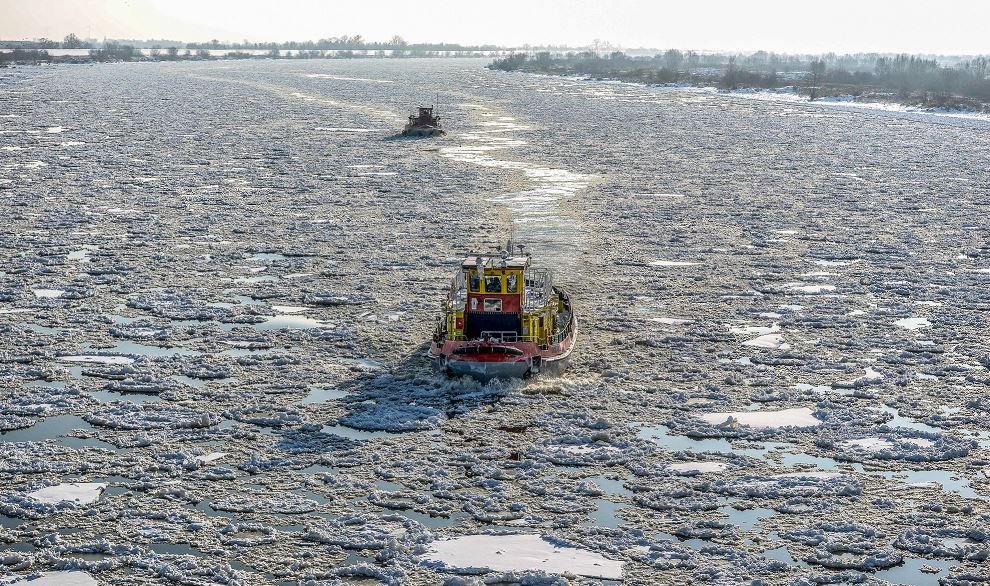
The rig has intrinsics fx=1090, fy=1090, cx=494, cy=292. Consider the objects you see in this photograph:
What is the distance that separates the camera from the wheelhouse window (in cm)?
1924

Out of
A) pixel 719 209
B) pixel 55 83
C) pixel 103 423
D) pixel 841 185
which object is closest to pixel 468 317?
pixel 103 423

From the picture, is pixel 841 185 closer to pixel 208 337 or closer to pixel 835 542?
pixel 208 337

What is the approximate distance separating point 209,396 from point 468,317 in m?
4.67

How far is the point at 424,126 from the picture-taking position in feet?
207

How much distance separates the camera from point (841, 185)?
4344 cm

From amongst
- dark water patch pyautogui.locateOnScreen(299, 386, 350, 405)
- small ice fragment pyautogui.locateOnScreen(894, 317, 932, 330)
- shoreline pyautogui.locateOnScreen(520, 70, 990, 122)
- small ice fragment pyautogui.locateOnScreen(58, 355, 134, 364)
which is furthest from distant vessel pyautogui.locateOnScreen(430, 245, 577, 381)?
shoreline pyautogui.locateOnScreen(520, 70, 990, 122)

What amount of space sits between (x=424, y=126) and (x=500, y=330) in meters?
45.3

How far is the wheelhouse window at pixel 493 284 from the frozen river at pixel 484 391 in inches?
69.5

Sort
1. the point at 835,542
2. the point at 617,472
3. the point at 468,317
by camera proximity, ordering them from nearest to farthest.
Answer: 1. the point at 835,542
2. the point at 617,472
3. the point at 468,317

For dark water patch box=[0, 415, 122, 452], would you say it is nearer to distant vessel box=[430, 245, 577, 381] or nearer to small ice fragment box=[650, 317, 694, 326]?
distant vessel box=[430, 245, 577, 381]

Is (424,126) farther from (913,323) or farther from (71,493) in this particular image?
(71,493)

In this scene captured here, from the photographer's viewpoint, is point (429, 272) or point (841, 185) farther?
point (841, 185)

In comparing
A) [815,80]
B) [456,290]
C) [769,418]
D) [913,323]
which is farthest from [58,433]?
[815,80]

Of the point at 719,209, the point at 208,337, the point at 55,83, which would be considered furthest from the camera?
the point at 55,83
